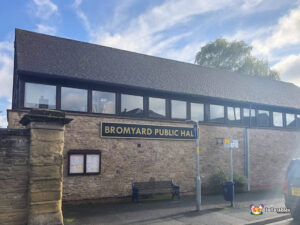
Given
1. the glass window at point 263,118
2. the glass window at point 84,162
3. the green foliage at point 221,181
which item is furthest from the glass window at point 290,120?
the glass window at point 84,162

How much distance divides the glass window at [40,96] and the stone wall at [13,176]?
17.2 ft

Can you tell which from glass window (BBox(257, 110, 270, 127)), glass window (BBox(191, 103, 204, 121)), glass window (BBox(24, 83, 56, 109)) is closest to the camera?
glass window (BBox(24, 83, 56, 109))

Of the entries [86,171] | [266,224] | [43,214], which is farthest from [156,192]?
[43,214]

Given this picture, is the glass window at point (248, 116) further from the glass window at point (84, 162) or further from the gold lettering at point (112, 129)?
the glass window at point (84, 162)

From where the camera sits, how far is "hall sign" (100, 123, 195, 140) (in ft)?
41.7

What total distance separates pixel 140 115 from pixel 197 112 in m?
3.49

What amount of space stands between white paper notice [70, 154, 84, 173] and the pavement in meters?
1.42

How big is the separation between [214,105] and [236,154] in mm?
3249

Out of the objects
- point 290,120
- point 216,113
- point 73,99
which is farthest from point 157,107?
point 290,120

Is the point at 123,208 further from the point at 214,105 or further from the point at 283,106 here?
the point at 283,106

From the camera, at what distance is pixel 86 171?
1200 cm

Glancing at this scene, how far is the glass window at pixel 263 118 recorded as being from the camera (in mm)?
17875

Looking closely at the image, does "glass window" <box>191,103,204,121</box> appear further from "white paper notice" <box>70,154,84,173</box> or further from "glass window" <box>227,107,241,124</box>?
"white paper notice" <box>70,154,84,173</box>

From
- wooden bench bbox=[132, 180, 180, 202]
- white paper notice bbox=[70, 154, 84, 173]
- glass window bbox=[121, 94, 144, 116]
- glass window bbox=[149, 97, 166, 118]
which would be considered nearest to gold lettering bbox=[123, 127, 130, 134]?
glass window bbox=[121, 94, 144, 116]
